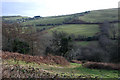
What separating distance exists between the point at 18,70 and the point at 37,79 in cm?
146

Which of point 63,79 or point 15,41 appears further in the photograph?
point 15,41

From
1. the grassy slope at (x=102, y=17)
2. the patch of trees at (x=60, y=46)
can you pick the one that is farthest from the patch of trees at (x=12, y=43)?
the grassy slope at (x=102, y=17)

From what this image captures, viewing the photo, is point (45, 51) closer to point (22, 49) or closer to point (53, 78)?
point (22, 49)

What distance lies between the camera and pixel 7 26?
24.9 meters

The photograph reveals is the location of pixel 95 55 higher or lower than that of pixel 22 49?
lower

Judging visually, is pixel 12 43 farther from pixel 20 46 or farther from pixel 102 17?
pixel 102 17

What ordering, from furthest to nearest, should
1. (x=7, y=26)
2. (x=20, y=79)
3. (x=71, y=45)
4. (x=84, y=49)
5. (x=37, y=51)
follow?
(x=84, y=49) → (x=71, y=45) → (x=37, y=51) → (x=7, y=26) → (x=20, y=79)

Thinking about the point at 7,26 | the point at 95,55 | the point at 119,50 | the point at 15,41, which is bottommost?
the point at 95,55

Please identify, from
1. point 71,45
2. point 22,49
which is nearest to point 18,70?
point 22,49

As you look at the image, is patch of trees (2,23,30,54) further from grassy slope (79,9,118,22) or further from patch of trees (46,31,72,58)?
grassy slope (79,9,118,22)

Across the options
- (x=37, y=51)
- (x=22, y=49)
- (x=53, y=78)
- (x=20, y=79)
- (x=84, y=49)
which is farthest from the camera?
(x=84, y=49)

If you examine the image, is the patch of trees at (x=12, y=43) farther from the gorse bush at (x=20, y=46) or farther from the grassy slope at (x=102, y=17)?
the grassy slope at (x=102, y=17)

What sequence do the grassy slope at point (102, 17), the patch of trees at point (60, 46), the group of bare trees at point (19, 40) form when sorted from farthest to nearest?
the grassy slope at point (102, 17) < the patch of trees at point (60, 46) < the group of bare trees at point (19, 40)

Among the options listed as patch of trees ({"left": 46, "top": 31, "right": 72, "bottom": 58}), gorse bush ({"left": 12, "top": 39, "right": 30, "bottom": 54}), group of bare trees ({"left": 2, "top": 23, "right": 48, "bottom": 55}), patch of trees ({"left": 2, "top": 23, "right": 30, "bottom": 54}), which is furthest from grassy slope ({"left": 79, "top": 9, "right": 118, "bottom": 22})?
gorse bush ({"left": 12, "top": 39, "right": 30, "bottom": 54})
